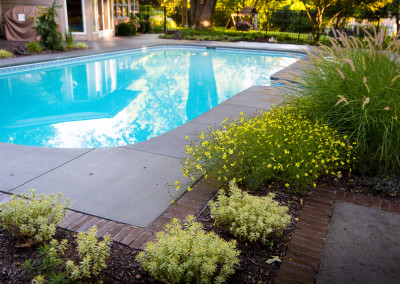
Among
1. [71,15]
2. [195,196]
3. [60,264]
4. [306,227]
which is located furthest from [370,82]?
[71,15]

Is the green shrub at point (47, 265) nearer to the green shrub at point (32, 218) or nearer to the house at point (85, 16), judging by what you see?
the green shrub at point (32, 218)

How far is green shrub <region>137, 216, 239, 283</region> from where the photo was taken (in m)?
2.05

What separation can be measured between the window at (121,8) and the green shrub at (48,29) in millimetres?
8316

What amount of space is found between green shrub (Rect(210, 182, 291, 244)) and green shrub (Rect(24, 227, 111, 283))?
2.76ft

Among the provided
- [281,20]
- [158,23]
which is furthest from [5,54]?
[281,20]

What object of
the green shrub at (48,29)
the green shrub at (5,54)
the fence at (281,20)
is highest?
the fence at (281,20)

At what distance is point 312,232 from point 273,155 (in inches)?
29.9

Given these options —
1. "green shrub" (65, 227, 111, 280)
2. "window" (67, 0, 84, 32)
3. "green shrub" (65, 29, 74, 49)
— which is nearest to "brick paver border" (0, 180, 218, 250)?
"green shrub" (65, 227, 111, 280)

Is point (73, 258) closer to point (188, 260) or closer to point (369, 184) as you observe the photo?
point (188, 260)

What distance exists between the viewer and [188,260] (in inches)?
81.5

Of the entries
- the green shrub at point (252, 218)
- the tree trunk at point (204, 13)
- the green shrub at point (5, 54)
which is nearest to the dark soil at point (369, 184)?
the green shrub at point (252, 218)

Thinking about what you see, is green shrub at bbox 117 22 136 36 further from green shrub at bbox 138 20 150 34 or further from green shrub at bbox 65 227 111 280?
green shrub at bbox 65 227 111 280

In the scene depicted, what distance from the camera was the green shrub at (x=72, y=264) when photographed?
6.77ft

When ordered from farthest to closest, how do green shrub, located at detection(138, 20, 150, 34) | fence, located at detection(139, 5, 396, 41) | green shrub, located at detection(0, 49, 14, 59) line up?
1. green shrub, located at detection(138, 20, 150, 34)
2. fence, located at detection(139, 5, 396, 41)
3. green shrub, located at detection(0, 49, 14, 59)
